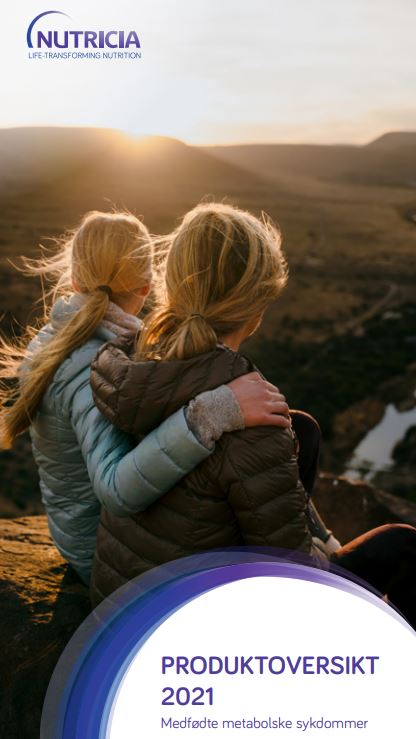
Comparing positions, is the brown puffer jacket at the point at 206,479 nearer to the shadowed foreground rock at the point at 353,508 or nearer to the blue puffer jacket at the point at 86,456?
the blue puffer jacket at the point at 86,456

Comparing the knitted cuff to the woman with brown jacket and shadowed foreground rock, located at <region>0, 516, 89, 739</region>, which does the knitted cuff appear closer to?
the woman with brown jacket

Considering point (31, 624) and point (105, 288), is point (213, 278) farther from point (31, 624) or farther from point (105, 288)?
point (31, 624)

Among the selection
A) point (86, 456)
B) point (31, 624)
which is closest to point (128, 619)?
point (86, 456)

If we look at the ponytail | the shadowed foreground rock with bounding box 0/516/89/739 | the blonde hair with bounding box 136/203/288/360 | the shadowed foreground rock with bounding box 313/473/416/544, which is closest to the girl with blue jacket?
the ponytail

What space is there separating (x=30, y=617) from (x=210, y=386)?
1166mm

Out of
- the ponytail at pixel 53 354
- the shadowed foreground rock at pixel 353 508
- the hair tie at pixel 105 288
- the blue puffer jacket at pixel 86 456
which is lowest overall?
the shadowed foreground rock at pixel 353 508

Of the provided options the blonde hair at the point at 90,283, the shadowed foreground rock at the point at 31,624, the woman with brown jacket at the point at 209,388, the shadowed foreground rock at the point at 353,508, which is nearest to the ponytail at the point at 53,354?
the blonde hair at the point at 90,283

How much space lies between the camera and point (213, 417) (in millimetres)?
1785

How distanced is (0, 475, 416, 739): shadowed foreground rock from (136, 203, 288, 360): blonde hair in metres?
1.06

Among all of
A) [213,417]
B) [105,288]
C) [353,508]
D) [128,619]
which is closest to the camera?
[213,417]

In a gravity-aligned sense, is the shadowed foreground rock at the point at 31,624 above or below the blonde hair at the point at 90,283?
below

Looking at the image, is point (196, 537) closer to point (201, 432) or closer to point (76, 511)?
point (201, 432)

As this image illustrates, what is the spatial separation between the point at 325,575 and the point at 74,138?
45.8m

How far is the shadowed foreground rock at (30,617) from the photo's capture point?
2.26 metres
